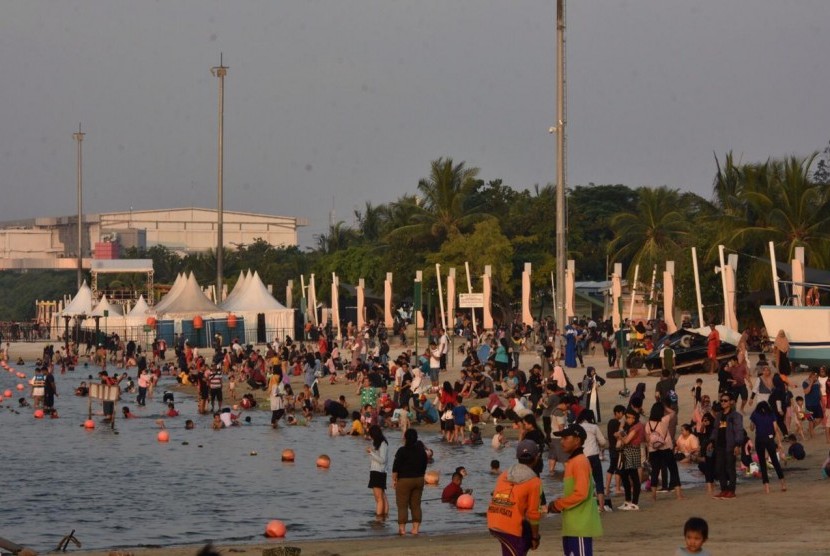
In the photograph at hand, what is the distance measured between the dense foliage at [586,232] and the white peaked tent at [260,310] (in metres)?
8.14

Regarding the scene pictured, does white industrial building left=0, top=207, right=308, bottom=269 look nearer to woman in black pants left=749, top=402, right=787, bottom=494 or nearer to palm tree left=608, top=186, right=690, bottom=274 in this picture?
palm tree left=608, top=186, right=690, bottom=274

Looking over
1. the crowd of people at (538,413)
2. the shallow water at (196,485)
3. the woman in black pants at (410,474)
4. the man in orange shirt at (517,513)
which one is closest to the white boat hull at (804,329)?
the crowd of people at (538,413)

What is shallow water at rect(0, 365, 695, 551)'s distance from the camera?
1917 centimetres

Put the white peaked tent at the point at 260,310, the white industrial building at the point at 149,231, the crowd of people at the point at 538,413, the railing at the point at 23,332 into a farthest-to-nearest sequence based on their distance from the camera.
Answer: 1. the white industrial building at the point at 149,231
2. the railing at the point at 23,332
3. the white peaked tent at the point at 260,310
4. the crowd of people at the point at 538,413

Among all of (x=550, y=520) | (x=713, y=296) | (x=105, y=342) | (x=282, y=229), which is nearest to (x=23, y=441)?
(x=550, y=520)

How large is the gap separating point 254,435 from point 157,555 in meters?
17.8

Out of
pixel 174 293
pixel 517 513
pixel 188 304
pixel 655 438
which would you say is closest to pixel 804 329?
pixel 655 438

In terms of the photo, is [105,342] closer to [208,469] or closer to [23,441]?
[23,441]

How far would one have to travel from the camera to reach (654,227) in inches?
2653

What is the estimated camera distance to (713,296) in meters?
55.1

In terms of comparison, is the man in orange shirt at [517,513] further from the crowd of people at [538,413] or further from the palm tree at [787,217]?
the palm tree at [787,217]

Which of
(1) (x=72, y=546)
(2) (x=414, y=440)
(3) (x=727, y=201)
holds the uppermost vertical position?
(3) (x=727, y=201)

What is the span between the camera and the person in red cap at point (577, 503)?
11023 millimetres

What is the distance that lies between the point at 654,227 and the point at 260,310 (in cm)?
1969
